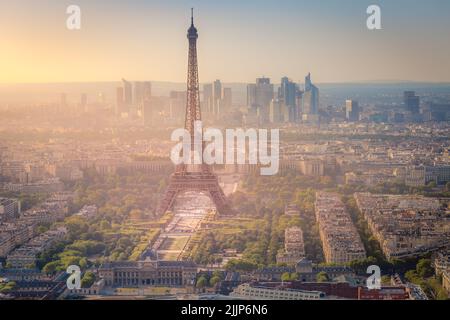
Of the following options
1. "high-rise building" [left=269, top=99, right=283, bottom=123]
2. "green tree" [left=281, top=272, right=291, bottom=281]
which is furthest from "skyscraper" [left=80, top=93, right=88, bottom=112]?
"green tree" [left=281, top=272, right=291, bottom=281]

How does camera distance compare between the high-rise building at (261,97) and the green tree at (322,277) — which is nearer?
the green tree at (322,277)

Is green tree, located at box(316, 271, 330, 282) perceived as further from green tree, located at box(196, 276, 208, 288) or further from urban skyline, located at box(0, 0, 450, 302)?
green tree, located at box(196, 276, 208, 288)

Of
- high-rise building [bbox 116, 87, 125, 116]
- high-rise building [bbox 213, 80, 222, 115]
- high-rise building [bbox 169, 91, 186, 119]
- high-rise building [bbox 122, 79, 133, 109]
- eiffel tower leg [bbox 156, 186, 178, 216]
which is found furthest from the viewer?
high-rise building [bbox 116, 87, 125, 116]

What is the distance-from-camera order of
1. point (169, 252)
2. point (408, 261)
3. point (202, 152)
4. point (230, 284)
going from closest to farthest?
1. point (230, 284)
2. point (408, 261)
3. point (169, 252)
4. point (202, 152)

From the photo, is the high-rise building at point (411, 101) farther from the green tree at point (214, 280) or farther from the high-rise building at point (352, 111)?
the green tree at point (214, 280)

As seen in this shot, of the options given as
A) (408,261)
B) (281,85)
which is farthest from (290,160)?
(408,261)

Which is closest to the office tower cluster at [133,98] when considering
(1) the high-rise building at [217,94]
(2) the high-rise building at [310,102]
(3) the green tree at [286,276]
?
(1) the high-rise building at [217,94]
